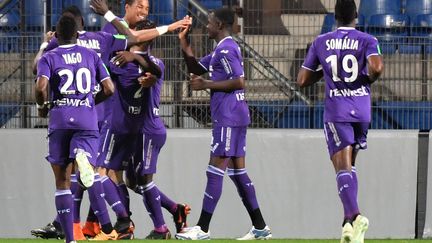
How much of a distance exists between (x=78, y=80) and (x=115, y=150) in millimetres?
2241

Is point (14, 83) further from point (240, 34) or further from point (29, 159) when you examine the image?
point (240, 34)

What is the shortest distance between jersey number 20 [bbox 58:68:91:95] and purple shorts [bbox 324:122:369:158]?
2238 mm

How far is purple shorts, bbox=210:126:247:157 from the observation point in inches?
529

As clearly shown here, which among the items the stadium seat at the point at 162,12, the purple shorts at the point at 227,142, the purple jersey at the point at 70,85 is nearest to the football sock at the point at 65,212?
the purple jersey at the point at 70,85

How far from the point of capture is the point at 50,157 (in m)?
11.5

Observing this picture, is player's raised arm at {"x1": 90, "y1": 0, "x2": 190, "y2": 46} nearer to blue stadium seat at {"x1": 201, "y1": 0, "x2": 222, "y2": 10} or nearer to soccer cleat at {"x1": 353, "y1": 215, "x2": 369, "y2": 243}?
soccer cleat at {"x1": 353, "y1": 215, "x2": 369, "y2": 243}

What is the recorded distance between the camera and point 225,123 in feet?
44.3

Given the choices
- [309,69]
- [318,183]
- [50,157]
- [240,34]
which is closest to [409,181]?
[318,183]

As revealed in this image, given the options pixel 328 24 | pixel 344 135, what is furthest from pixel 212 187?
pixel 328 24

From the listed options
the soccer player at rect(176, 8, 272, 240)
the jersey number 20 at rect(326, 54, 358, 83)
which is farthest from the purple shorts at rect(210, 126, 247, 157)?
the jersey number 20 at rect(326, 54, 358, 83)

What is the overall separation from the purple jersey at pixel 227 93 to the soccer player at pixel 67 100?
2.05 meters

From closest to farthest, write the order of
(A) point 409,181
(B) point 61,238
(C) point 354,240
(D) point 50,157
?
(C) point 354,240
(D) point 50,157
(B) point 61,238
(A) point 409,181

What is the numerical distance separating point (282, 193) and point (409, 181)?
1599 millimetres

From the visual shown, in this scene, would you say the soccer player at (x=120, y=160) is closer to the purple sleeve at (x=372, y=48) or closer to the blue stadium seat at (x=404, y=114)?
the purple sleeve at (x=372, y=48)
